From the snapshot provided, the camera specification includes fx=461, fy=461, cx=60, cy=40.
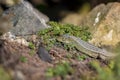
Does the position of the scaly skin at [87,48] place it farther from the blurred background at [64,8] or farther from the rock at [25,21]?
the blurred background at [64,8]

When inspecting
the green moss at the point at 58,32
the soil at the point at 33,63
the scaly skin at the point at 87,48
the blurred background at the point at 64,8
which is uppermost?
the blurred background at the point at 64,8

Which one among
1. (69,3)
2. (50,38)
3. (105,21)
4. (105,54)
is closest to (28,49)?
(50,38)

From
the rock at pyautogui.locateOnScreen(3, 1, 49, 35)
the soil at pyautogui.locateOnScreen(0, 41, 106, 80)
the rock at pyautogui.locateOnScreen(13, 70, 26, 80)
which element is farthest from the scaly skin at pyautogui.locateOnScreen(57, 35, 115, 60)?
the rock at pyautogui.locateOnScreen(13, 70, 26, 80)

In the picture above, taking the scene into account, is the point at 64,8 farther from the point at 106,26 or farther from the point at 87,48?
the point at 87,48

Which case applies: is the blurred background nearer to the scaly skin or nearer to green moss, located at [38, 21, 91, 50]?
green moss, located at [38, 21, 91, 50]

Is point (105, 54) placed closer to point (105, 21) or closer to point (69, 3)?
point (105, 21)

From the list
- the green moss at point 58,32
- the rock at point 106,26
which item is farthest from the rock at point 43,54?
the rock at point 106,26

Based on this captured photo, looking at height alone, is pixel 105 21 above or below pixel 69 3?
below
